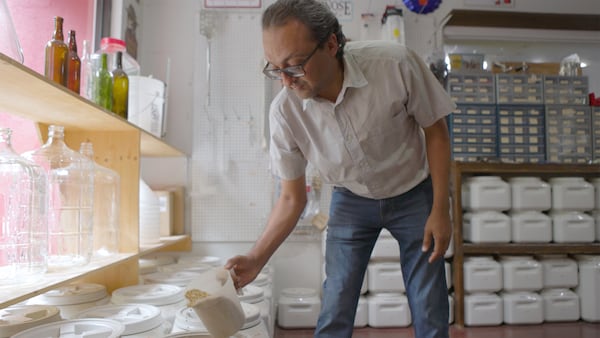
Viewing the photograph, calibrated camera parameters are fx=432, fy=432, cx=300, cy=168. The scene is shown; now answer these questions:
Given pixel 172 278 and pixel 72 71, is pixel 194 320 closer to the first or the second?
pixel 172 278

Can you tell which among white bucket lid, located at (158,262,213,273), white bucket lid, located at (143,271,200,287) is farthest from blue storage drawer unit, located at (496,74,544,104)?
white bucket lid, located at (143,271,200,287)

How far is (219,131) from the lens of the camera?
3.16 meters

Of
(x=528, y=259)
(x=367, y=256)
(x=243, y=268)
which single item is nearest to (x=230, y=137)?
(x=367, y=256)

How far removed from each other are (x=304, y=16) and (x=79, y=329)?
1.02 meters

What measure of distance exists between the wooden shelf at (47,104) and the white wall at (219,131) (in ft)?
3.77

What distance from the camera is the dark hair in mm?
1094

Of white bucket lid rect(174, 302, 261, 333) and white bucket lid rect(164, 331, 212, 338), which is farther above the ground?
white bucket lid rect(164, 331, 212, 338)

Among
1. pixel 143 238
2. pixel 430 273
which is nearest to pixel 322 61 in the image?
pixel 430 273

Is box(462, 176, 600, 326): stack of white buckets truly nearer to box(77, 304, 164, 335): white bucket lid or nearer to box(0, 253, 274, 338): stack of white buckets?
box(0, 253, 274, 338): stack of white buckets

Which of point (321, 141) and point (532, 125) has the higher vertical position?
point (532, 125)

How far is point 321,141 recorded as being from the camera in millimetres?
1370

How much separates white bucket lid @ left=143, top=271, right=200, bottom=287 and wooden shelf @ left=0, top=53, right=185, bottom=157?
2.18 feet

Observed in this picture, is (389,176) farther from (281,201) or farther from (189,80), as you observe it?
(189,80)

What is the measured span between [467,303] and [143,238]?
209cm
